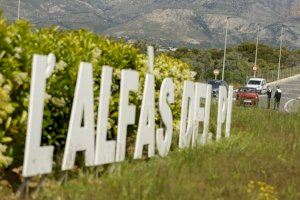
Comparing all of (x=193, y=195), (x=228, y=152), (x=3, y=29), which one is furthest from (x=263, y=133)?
(x=3, y=29)

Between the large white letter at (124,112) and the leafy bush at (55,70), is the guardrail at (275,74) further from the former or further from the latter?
the large white letter at (124,112)

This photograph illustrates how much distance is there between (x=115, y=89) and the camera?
33.5 feet

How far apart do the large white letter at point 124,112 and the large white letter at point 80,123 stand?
28.7 inches

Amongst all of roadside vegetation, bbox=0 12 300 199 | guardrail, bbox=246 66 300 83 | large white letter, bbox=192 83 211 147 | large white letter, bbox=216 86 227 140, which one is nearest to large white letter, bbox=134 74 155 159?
roadside vegetation, bbox=0 12 300 199

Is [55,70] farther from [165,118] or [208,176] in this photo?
[165,118]

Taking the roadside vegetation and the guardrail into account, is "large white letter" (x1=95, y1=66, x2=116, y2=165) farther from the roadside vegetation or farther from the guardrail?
the guardrail

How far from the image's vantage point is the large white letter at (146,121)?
9.58m

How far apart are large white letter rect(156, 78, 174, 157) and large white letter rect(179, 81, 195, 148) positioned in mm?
585

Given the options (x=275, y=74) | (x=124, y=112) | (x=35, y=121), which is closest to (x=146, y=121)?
(x=124, y=112)

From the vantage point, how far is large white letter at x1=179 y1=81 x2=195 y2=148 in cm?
1158

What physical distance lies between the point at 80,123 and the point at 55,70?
74 centimetres

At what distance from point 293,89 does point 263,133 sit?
66.6m

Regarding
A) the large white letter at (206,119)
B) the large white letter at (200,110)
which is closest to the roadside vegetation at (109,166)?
the large white letter at (200,110)

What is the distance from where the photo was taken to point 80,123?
310 inches
